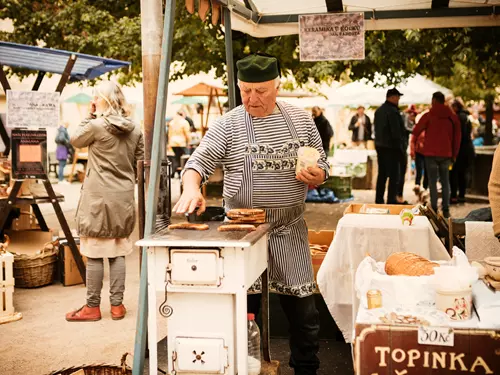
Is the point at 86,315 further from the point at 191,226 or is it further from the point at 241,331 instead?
the point at 241,331

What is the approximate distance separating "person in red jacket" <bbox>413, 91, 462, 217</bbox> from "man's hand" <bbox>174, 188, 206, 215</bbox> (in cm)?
842

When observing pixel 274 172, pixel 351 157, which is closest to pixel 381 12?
pixel 274 172

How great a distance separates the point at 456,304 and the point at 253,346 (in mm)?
1400

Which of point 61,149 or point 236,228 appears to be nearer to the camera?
point 236,228

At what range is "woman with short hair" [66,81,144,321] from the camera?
5840 mm

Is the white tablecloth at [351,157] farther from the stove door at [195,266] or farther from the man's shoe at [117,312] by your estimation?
the stove door at [195,266]

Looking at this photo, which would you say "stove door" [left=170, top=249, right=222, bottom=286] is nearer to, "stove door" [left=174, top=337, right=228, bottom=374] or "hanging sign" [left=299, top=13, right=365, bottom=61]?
"stove door" [left=174, top=337, right=228, bottom=374]

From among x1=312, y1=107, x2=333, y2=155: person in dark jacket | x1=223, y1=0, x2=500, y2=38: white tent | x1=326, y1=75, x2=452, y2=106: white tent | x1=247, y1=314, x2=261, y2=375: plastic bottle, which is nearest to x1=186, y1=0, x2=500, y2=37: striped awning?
x1=223, y1=0, x2=500, y2=38: white tent

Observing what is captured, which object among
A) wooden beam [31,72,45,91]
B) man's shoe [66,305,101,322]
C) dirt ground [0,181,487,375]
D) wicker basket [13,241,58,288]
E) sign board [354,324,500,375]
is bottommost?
dirt ground [0,181,487,375]

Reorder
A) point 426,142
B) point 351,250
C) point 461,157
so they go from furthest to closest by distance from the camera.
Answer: point 461,157
point 426,142
point 351,250

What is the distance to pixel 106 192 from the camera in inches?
233

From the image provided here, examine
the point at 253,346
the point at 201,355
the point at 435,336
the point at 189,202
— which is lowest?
the point at 253,346

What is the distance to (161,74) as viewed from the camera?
404cm

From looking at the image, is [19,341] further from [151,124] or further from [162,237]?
[162,237]
